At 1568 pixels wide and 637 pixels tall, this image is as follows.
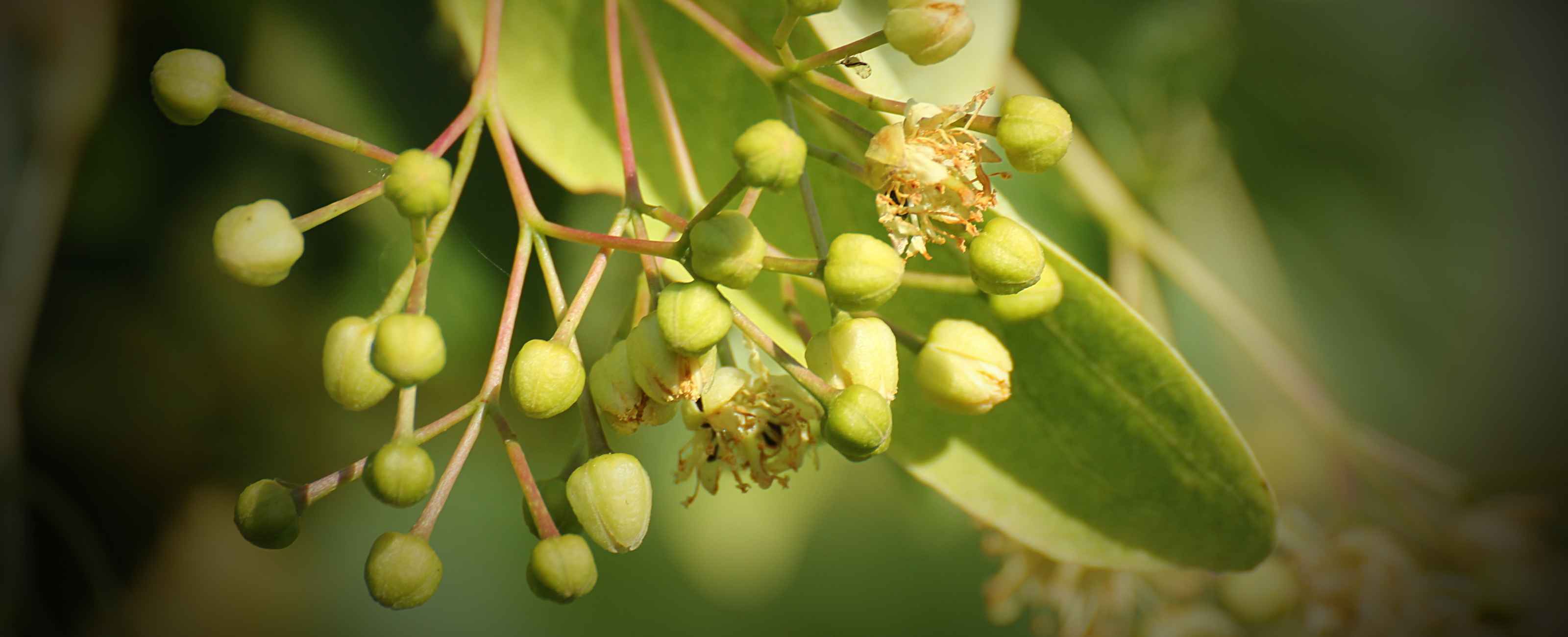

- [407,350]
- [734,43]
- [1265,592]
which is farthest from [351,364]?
[1265,592]

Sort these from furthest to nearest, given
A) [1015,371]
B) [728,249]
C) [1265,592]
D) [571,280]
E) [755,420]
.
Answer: [1265,592]
[571,280]
[1015,371]
[755,420]
[728,249]

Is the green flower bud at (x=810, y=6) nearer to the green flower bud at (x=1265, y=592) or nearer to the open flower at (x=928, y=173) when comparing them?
the open flower at (x=928, y=173)

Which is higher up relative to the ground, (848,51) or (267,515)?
(848,51)

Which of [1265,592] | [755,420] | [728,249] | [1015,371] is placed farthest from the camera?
[1265,592]

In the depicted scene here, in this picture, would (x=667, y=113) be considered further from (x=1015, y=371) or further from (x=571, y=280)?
(x=1015, y=371)

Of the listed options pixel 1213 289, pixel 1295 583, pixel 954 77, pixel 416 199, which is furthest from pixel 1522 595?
pixel 416 199

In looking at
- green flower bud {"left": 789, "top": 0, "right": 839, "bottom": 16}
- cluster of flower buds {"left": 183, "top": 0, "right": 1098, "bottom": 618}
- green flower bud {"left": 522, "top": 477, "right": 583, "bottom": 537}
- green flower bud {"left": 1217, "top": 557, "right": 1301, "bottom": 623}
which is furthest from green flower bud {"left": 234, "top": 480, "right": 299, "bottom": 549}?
green flower bud {"left": 1217, "top": 557, "right": 1301, "bottom": 623}

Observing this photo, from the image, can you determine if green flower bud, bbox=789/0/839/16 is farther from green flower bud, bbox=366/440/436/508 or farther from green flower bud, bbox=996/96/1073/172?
green flower bud, bbox=366/440/436/508

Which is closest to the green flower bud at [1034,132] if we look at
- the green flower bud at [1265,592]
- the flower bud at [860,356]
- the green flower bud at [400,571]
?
the flower bud at [860,356]
